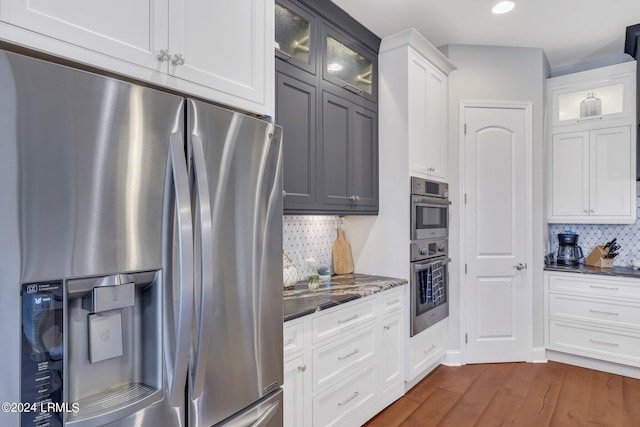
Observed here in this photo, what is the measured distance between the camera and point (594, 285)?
3230mm

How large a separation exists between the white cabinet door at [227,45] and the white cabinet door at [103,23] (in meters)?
0.06

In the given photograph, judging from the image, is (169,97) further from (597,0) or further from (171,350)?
(597,0)

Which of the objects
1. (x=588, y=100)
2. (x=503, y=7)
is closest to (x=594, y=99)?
(x=588, y=100)

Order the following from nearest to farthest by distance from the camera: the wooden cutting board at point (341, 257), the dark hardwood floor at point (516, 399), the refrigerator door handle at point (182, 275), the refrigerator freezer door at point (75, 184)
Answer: the refrigerator freezer door at point (75, 184), the refrigerator door handle at point (182, 275), the dark hardwood floor at point (516, 399), the wooden cutting board at point (341, 257)

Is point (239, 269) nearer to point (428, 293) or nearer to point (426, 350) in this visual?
point (428, 293)

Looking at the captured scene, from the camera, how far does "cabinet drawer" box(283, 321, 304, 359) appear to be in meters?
1.71

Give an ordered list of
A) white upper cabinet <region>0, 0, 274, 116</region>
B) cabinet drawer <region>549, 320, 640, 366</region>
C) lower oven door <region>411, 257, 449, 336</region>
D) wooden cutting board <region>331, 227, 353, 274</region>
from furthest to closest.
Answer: cabinet drawer <region>549, 320, 640, 366</region>
wooden cutting board <region>331, 227, 353, 274</region>
lower oven door <region>411, 257, 449, 336</region>
white upper cabinet <region>0, 0, 274, 116</region>

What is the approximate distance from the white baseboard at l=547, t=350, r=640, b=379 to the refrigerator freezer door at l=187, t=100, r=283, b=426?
10.3ft

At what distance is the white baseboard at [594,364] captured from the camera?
10.1 feet

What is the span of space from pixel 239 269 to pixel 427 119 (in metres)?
2.29

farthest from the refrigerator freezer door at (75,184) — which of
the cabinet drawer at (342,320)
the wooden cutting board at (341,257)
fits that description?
the wooden cutting board at (341,257)

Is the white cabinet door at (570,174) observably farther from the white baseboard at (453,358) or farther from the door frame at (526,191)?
the white baseboard at (453,358)

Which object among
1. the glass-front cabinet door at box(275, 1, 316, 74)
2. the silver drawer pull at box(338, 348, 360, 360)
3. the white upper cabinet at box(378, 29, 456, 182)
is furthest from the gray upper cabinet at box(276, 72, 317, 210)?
the silver drawer pull at box(338, 348, 360, 360)

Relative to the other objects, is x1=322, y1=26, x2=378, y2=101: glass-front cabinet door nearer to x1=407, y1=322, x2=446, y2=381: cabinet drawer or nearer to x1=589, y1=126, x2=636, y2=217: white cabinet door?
x1=407, y1=322, x2=446, y2=381: cabinet drawer
